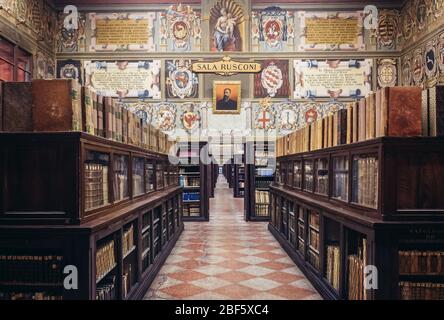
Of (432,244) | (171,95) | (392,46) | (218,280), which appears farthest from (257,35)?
(432,244)

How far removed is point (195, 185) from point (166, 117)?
2149 mm

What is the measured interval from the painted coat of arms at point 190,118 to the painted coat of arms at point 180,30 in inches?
66.4

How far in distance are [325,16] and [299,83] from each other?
2.05 metres

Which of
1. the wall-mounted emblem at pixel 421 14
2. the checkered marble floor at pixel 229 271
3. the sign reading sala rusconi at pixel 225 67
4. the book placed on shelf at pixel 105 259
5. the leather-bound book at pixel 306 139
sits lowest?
the checkered marble floor at pixel 229 271

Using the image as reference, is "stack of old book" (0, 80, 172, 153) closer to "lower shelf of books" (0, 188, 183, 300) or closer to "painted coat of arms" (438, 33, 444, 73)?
"lower shelf of books" (0, 188, 183, 300)

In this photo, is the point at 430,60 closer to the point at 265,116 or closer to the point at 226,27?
the point at 265,116

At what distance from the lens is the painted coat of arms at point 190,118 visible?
10.8 metres

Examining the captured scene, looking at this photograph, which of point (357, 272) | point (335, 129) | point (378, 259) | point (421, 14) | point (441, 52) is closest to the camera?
point (378, 259)

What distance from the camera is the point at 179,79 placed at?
10.8 meters

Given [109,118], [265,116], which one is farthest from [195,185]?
[109,118]

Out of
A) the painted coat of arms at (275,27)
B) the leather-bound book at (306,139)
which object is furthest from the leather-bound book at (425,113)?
the painted coat of arms at (275,27)

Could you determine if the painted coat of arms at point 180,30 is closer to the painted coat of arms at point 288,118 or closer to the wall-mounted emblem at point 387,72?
the painted coat of arms at point 288,118

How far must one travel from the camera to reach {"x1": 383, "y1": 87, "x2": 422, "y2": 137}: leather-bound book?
2824 mm

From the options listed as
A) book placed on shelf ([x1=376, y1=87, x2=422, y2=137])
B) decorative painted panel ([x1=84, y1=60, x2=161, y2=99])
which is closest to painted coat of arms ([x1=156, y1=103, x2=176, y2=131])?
decorative painted panel ([x1=84, y1=60, x2=161, y2=99])
